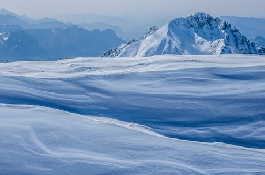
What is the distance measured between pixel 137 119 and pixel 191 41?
16716 cm

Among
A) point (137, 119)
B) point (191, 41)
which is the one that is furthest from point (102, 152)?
point (191, 41)

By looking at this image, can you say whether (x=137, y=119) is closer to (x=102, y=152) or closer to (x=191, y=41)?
(x=102, y=152)

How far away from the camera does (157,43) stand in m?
154

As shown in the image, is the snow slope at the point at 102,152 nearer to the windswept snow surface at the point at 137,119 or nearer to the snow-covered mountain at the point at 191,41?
the windswept snow surface at the point at 137,119

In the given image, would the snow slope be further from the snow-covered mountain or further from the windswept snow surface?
the snow-covered mountain

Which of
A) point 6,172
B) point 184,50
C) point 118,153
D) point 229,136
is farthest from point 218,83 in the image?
point 184,50

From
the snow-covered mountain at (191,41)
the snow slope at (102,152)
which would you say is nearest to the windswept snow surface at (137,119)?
the snow slope at (102,152)

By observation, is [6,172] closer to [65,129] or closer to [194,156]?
[65,129]

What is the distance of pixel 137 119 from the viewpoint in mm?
3912

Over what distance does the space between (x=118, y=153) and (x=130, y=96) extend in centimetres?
153

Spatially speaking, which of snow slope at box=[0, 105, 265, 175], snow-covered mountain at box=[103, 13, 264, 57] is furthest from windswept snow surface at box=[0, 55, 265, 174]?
snow-covered mountain at box=[103, 13, 264, 57]

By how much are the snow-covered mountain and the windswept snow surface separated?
132 m

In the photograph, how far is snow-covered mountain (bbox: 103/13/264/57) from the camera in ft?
476

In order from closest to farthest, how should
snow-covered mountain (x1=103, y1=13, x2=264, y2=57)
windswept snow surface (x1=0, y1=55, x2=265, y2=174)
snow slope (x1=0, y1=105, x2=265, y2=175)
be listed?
1. snow slope (x1=0, y1=105, x2=265, y2=175)
2. windswept snow surface (x1=0, y1=55, x2=265, y2=174)
3. snow-covered mountain (x1=103, y1=13, x2=264, y2=57)
